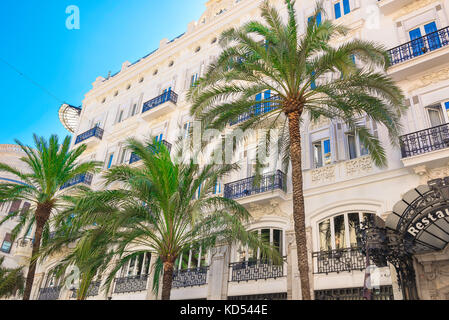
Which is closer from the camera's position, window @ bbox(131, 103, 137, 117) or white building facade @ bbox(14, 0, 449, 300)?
white building facade @ bbox(14, 0, 449, 300)

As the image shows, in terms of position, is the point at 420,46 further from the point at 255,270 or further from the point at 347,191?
the point at 255,270

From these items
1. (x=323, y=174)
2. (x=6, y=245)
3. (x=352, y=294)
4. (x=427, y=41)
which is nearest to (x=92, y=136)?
(x=6, y=245)

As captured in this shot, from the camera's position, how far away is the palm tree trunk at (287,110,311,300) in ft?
31.4

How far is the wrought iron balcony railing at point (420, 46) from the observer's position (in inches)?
555

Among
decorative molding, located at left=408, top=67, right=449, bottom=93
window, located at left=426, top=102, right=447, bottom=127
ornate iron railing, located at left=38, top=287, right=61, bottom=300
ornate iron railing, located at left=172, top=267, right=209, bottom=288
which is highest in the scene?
decorative molding, located at left=408, top=67, right=449, bottom=93

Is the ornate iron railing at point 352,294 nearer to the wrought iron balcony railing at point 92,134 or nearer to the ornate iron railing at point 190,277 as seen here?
Answer: the ornate iron railing at point 190,277

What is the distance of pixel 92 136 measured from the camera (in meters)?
27.4

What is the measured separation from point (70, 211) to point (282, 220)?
8048 millimetres

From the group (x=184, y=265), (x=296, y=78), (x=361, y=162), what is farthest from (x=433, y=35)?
(x=184, y=265)

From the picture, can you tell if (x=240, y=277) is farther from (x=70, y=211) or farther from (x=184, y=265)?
(x=70, y=211)

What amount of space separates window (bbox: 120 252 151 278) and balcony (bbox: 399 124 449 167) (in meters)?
12.9

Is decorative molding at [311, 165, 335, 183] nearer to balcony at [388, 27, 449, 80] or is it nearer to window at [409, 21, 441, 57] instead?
balcony at [388, 27, 449, 80]

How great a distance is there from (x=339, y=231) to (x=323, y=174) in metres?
2.36

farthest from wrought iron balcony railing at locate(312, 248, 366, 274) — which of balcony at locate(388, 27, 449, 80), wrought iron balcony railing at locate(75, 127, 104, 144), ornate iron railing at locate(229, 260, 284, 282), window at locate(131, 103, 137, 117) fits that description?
wrought iron balcony railing at locate(75, 127, 104, 144)
